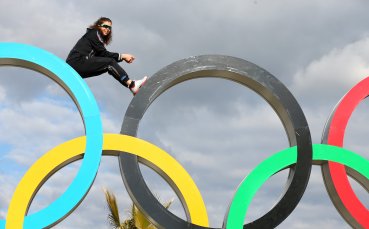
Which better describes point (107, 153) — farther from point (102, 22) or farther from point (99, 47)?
point (102, 22)

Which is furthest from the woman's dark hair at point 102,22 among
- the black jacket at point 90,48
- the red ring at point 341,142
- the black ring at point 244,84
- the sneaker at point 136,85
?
the red ring at point 341,142

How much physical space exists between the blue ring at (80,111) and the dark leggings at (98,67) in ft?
1.66

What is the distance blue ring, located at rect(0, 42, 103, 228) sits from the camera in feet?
31.6

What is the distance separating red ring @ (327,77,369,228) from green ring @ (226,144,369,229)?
0.15 meters

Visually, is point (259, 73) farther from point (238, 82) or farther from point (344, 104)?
point (344, 104)

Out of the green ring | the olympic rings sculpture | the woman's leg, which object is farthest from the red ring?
the woman's leg

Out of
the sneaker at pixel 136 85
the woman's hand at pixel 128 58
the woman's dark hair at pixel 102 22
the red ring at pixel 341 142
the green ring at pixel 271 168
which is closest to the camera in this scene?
the green ring at pixel 271 168

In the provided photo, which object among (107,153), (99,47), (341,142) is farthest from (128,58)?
(341,142)

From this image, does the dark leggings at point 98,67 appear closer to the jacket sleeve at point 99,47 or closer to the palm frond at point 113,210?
the jacket sleeve at point 99,47

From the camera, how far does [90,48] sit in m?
11.0

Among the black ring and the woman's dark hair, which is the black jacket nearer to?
the woman's dark hair

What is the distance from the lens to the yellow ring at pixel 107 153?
31.8 ft

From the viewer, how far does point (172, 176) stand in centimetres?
1001

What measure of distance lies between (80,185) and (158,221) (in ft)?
4.44
